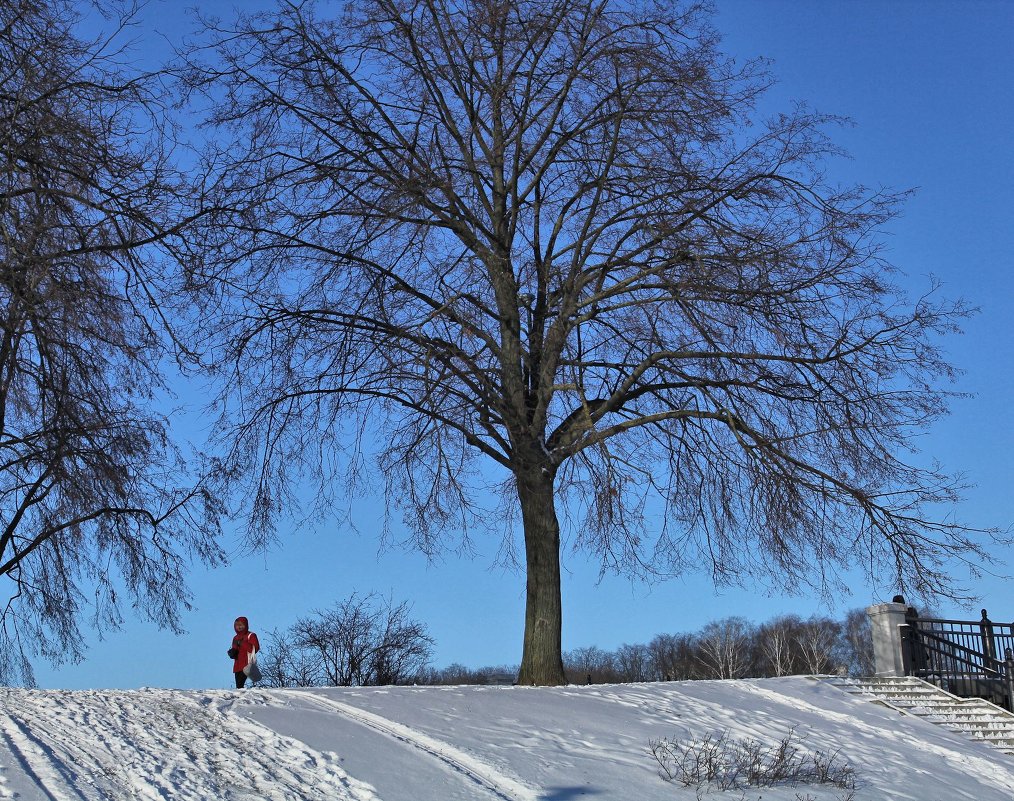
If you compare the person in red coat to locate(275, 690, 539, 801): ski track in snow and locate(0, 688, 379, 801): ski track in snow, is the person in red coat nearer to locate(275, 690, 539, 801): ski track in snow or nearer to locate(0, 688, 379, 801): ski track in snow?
locate(275, 690, 539, 801): ski track in snow

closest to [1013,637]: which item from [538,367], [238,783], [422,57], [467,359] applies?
[538,367]

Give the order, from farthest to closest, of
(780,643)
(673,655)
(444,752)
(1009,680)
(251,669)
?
(673,655) → (780,643) → (1009,680) → (251,669) → (444,752)

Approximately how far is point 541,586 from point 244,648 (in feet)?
15.4

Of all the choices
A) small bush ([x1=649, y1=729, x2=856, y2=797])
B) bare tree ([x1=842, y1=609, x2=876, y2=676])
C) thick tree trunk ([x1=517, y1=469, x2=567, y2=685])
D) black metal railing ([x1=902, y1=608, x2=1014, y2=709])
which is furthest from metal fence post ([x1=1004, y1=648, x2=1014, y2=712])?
bare tree ([x1=842, y1=609, x2=876, y2=676])

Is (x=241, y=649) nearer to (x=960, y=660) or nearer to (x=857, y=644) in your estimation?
(x=960, y=660)

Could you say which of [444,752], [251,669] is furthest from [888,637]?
[444,752]

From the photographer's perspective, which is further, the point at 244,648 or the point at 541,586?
the point at 541,586

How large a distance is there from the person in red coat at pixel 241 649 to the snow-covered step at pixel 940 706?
10.4 meters

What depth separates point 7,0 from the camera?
458 inches

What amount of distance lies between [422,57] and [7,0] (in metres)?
7.67

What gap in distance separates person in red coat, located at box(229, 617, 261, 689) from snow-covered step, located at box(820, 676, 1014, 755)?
10.4m

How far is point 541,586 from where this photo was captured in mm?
16969

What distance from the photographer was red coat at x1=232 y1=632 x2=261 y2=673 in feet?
48.6

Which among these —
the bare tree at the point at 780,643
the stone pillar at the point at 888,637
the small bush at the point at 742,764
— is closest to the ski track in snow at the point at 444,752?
the small bush at the point at 742,764
